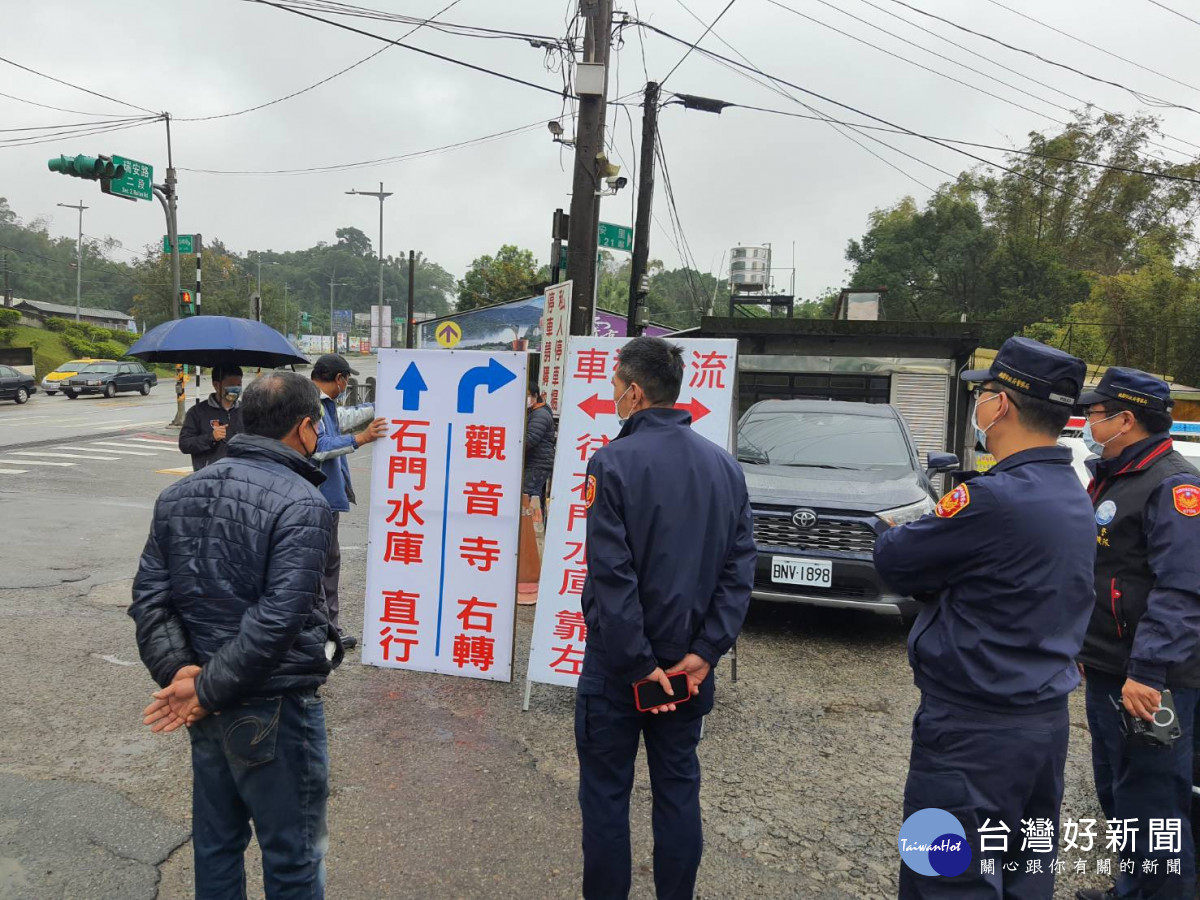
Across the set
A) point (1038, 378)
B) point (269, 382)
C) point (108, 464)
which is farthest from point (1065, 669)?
point (108, 464)

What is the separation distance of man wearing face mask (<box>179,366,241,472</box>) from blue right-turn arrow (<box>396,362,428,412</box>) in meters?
1.26

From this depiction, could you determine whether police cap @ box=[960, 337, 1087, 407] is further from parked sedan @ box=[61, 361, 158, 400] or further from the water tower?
parked sedan @ box=[61, 361, 158, 400]

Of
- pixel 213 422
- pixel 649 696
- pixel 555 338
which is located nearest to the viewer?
pixel 649 696

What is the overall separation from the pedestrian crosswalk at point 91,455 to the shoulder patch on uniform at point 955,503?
14261mm

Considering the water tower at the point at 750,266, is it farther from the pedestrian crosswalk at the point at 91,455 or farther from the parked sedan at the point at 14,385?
the parked sedan at the point at 14,385

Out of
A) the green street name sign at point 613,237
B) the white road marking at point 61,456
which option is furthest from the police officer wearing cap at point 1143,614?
the white road marking at point 61,456

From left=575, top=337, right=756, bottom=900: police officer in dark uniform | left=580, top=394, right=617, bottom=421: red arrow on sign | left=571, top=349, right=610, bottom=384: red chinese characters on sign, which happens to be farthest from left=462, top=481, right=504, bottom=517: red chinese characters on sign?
left=575, top=337, right=756, bottom=900: police officer in dark uniform

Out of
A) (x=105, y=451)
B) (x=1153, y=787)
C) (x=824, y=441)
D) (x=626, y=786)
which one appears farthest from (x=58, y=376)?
(x=1153, y=787)

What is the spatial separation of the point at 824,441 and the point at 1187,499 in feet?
13.3

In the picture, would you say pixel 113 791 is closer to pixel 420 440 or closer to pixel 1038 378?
pixel 420 440

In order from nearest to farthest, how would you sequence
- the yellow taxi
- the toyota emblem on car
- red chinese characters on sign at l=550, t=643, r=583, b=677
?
red chinese characters on sign at l=550, t=643, r=583, b=677 < the toyota emblem on car < the yellow taxi

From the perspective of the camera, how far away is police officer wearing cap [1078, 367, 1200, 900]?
2549 millimetres

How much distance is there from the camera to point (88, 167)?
1305 cm

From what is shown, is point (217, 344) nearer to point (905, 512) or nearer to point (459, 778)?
point (459, 778)
